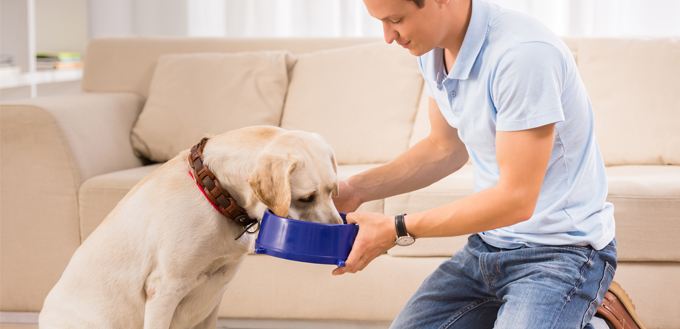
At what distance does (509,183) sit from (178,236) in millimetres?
747

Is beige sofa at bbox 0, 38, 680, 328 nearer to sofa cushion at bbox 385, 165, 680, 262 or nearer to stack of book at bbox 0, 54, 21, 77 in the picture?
sofa cushion at bbox 385, 165, 680, 262

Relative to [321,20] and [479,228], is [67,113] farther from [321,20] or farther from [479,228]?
[321,20]

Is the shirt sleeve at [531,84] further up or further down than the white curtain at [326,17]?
further down

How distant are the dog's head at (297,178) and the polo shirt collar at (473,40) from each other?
1.21 ft

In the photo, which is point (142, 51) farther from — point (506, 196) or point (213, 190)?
point (506, 196)

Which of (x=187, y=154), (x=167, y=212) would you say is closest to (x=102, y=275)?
(x=167, y=212)

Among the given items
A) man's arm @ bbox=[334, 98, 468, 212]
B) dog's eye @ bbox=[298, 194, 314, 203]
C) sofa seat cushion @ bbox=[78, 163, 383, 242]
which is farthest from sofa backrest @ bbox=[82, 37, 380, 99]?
dog's eye @ bbox=[298, 194, 314, 203]

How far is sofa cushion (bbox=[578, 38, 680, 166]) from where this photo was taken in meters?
2.49

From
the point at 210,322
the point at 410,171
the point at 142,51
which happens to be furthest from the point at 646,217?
the point at 142,51

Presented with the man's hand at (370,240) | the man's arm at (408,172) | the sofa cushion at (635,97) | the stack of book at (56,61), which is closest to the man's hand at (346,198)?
the man's arm at (408,172)

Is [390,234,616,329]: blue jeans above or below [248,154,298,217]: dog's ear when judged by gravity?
below

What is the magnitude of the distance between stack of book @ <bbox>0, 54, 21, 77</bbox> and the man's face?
300cm

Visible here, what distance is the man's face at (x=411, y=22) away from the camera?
1.19 meters

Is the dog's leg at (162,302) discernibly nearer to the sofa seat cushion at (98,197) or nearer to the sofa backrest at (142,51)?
the sofa seat cushion at (98,197)
